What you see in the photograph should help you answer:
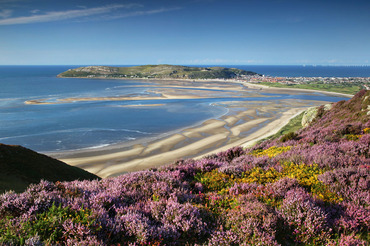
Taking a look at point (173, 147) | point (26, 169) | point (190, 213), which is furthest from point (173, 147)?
point (190, 213)

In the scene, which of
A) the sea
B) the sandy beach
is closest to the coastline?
the sandy beach

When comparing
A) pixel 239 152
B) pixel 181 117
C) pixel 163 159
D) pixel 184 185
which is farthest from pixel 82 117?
pixel 184 185

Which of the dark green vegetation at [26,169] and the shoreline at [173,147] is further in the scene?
the shoreline at [173,147]

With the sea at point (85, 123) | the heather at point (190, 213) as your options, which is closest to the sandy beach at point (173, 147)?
the sea at point (85, 123)

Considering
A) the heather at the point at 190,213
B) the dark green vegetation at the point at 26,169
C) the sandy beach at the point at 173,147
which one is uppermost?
the heather at the point at 190,213

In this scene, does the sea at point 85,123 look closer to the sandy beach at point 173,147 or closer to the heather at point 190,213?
the sandy beach at point 173,147

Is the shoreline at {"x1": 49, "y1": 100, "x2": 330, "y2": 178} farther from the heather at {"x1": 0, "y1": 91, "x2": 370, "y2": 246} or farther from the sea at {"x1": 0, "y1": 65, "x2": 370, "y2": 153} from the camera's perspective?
the heather at {"x1": 0, "y1": 91, "x2": 370, "y2": 246}

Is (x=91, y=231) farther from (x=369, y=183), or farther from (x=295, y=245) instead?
(x=369, y=183)

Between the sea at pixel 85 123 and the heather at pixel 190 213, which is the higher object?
the heather at pixel 190 213
